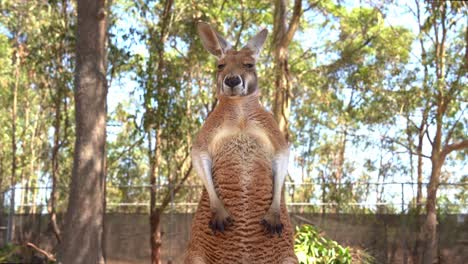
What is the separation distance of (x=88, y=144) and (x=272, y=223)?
3701 millimetres

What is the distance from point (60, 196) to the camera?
1720 cm

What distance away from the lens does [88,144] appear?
6.66m

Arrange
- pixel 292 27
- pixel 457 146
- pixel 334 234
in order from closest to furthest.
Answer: pixel 457 146, pixel 292 27, pixel 334 234

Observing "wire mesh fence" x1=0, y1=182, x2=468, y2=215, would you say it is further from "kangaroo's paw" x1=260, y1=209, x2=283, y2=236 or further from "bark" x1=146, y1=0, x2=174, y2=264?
"kangaroo's paw" x1=260, y1=209, x2=283, y2=236

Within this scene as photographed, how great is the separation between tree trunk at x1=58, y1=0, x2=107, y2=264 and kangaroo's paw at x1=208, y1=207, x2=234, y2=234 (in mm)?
3427

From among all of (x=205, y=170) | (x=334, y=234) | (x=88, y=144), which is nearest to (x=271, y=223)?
(x=205, y=170)

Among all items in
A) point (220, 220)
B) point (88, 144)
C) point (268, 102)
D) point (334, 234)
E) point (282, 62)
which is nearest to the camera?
point (220, 220)

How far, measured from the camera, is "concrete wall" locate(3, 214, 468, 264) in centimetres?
1155

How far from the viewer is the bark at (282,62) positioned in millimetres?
10693

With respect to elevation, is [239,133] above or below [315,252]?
above

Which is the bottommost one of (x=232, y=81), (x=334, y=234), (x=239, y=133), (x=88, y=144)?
(x=334, y=234)

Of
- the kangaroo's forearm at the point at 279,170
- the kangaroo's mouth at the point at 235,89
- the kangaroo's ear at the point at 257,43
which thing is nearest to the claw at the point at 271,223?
the kangaroo's forearm at the point at 279,170

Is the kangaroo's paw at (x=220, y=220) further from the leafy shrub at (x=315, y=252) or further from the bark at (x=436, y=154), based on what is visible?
the bark at (x=436, y=154)

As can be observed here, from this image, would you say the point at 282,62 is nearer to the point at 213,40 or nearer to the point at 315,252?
the point at 315,252
